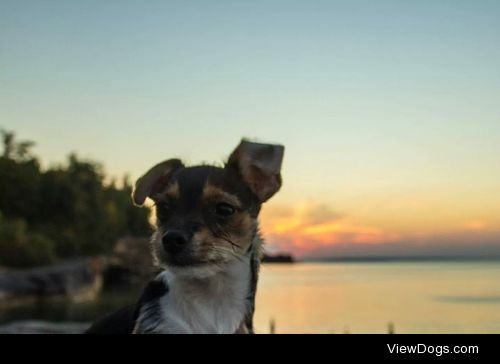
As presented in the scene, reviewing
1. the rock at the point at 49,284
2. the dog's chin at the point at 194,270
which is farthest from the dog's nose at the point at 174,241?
the rock at the point at 49,284

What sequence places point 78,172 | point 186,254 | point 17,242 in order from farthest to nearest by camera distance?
point 78,172, point 17,242, point 186,254

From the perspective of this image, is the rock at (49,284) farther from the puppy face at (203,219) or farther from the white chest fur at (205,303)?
the puppy face at (203,219)

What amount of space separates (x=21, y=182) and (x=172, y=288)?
62.4 metres

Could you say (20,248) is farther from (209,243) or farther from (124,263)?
(209,243)

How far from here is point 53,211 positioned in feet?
224

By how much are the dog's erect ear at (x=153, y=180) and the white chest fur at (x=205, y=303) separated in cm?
64

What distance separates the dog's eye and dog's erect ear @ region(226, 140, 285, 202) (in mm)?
330

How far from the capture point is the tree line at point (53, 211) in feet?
185

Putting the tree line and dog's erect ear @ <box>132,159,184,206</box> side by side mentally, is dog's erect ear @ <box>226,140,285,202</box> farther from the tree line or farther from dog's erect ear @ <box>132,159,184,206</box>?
the tree line

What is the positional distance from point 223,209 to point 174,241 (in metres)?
0.44

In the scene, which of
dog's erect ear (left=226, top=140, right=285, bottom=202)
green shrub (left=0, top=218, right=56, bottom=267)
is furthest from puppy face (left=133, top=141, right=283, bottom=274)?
green shrub (left=0, top=218, right=56, bottom=267)
